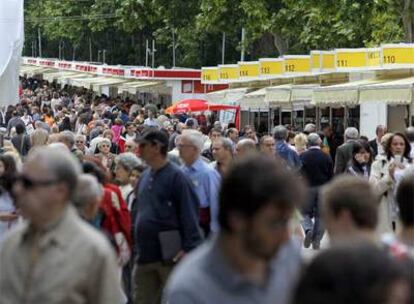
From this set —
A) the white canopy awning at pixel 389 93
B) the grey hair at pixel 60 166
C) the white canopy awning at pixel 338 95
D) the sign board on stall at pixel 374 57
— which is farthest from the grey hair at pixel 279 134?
the grey hair at pixel 60 166

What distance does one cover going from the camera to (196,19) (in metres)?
50.8

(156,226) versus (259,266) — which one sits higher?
(259,266)

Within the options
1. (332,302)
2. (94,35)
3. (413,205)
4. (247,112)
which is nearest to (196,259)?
(332,302)

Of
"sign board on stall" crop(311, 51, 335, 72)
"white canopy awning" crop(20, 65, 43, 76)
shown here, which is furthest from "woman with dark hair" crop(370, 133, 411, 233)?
"white canopy awning" crop(20, 65, 43, 76)

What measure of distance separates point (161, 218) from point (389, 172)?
462 cm

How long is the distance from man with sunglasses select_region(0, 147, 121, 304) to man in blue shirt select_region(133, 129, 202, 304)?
4.71 meters

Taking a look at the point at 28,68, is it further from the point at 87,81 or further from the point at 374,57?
the point at 374,57

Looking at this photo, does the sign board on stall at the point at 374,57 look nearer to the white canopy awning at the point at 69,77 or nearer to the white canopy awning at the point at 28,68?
the white canopy awning at the point at 69,77

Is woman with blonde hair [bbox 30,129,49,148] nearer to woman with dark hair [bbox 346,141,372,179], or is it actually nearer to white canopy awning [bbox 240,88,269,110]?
woman with dark hair [bbox 346,141,372,179]

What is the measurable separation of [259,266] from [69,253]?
106 centimetres

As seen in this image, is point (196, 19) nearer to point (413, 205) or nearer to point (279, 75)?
point (279, 75)

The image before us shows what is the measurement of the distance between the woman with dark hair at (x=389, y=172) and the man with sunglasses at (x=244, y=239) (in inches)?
341

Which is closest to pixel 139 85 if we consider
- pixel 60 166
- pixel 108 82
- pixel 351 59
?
pixel 108 82

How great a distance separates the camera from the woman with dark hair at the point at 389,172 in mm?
13984
